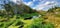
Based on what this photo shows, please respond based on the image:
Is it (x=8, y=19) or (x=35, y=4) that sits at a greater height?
(x=35, y=4)

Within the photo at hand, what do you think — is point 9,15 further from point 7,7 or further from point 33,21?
point 33,21

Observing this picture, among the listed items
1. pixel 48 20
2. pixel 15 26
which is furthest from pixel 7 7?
pixel 48 20

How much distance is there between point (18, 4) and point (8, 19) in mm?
199

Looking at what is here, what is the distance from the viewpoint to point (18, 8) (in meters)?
1.71

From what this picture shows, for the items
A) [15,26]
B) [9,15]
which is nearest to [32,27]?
[15,26]

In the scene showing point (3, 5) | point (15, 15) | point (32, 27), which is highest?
point (3, 5)

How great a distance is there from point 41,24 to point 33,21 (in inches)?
3.6

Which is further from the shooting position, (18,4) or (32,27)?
(18,4)

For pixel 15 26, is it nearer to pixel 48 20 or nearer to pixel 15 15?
pixel 15 15

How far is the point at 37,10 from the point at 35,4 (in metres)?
0.07

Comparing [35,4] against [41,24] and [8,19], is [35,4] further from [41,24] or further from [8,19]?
[8,19]

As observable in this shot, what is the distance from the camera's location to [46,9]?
1.69 metres

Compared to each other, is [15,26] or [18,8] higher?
[18,8]

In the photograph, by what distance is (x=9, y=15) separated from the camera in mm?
1705
